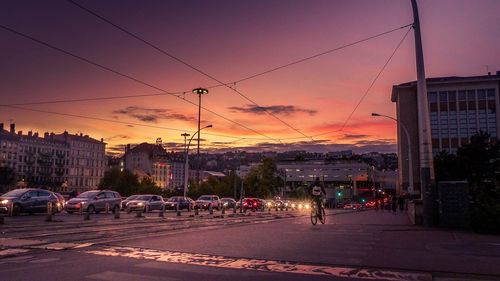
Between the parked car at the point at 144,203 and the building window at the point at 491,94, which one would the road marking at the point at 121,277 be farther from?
the building window at the point at 491,94

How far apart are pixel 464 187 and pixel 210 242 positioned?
10.5 metres

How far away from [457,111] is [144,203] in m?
63.1

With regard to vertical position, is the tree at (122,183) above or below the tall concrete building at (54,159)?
below

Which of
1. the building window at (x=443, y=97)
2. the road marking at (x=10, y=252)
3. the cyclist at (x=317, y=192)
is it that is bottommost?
the road marking at (x=10, y=252)

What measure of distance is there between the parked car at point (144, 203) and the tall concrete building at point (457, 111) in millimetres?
53388

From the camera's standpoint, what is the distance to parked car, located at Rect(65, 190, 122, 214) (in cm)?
2997

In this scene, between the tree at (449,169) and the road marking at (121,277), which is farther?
the tree at (449,169)

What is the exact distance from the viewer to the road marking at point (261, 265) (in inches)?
293

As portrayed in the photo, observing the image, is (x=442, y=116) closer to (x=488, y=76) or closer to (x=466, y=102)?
(x=466, y=102)

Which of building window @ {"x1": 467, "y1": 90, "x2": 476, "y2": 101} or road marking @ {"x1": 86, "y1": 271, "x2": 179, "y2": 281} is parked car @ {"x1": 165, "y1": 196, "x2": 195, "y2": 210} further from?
building window @ {"x1": 467, "y1": 90, "x2": 476, "y2": 101}

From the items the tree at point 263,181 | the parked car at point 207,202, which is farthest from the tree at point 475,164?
the tree at point 263,181

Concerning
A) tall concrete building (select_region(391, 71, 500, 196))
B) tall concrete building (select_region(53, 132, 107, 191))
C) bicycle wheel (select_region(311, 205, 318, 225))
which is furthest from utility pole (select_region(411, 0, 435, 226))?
tall concrete building (select_region(53, 132, 107, 191))

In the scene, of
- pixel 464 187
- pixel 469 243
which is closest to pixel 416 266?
pixel 469 243

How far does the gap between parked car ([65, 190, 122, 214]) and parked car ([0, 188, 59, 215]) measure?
2.78 meters
